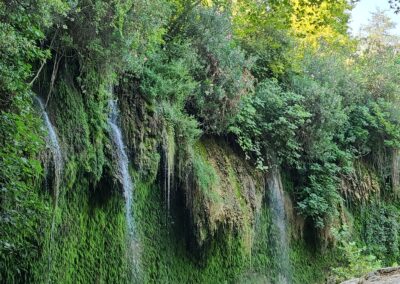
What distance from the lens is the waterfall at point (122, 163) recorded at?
24.4 ft

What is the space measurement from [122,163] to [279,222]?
5.21m

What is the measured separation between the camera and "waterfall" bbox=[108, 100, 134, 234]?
24.4ft

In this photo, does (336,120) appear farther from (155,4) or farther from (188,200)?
(155,4)

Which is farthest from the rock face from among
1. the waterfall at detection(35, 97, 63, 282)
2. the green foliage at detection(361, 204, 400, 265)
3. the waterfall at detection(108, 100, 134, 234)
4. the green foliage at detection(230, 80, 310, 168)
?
the green foliage at detection(361, 204, 400, 265)

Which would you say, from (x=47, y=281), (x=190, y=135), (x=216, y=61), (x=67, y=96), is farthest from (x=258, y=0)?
(x=47, y=281)

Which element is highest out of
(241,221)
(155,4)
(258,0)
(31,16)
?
(258,0)

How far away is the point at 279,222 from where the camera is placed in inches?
447

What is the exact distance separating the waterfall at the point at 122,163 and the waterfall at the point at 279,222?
447 centimetres

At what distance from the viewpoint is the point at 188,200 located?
8.59 meters

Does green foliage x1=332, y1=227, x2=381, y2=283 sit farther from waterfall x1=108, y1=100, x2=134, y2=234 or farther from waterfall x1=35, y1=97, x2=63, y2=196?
waterfall x1=35, y1=97, x2=63, y2=196

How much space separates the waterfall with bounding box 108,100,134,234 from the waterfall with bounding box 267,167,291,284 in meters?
4.47

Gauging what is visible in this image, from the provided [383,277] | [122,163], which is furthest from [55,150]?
[383,277]

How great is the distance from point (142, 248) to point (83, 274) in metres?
1.43

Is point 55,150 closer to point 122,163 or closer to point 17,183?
point 122,163
